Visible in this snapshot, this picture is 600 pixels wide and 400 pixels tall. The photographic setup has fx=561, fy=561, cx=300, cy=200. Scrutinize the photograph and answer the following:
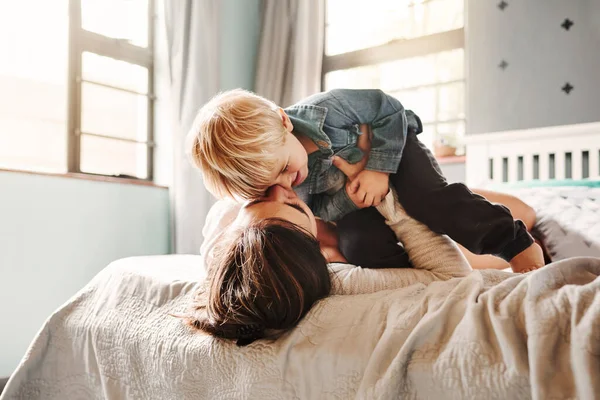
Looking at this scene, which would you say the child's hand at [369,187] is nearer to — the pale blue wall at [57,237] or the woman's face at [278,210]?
the woman's face at [278,210]

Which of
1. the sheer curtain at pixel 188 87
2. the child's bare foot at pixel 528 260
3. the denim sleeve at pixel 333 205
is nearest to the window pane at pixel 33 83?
the sheer curtain at pixel 188 87

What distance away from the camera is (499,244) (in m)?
1.32

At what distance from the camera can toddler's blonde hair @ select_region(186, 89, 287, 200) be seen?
1.17 m

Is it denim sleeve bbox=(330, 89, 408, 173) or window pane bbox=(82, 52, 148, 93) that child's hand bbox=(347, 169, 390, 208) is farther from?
window pane bbox=(82, 52, 148, 93)

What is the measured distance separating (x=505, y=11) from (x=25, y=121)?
7.84 ft

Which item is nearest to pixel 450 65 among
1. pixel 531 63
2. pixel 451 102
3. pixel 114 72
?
pixel 451 102

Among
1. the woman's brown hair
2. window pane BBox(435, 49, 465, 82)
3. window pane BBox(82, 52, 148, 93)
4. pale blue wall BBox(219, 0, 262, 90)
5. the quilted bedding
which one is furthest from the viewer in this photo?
pale blue wall BBox(219, 0, 262, 90)

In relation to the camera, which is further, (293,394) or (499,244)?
(499,244)

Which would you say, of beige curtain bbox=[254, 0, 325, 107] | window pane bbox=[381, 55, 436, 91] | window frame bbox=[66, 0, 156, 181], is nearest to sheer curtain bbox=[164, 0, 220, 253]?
window frame bbox=[66, 0, 156, 181]

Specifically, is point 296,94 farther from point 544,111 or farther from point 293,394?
point 293,394

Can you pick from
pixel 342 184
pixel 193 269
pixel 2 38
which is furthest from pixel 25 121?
pixel 342 184

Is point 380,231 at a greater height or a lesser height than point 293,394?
greater

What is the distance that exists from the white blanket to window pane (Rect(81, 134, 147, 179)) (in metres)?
1.76

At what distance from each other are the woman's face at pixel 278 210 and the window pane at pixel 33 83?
5.90ft
